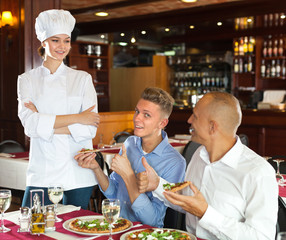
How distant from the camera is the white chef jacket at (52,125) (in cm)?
265

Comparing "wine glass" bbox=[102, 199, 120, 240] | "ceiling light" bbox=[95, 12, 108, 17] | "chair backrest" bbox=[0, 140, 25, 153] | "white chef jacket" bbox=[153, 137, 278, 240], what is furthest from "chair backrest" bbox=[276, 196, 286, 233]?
"ceiling light" bbox=[95, 12, 108, 17]

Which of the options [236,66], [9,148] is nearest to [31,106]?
[9,148]

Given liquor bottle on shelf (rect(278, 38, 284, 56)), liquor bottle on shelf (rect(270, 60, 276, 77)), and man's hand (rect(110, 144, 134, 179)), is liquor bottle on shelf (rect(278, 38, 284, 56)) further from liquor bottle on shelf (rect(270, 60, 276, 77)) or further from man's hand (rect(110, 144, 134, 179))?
man's hand (rect(110, 144, 134, 179))

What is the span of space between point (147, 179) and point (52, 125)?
0.80 metres

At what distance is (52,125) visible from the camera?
104 inches

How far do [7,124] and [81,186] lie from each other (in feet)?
13.0

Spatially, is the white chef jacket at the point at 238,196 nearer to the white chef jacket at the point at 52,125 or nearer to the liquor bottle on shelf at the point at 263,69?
the white chef jacket at the point at 52,125

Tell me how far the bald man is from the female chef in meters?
0.71

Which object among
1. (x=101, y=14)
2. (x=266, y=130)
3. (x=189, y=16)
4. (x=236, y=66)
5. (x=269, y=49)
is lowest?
(x=266, y=130)

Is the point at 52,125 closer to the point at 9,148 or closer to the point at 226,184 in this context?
the point at 226,184

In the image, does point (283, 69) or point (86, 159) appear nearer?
point (86, 159)

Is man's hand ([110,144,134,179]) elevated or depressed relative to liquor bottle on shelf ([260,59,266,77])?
depressed

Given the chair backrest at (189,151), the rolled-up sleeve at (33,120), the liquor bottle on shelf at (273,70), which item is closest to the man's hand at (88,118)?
the rolled-up sleeve at (33,120)

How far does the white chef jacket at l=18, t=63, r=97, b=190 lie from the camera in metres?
2.65
